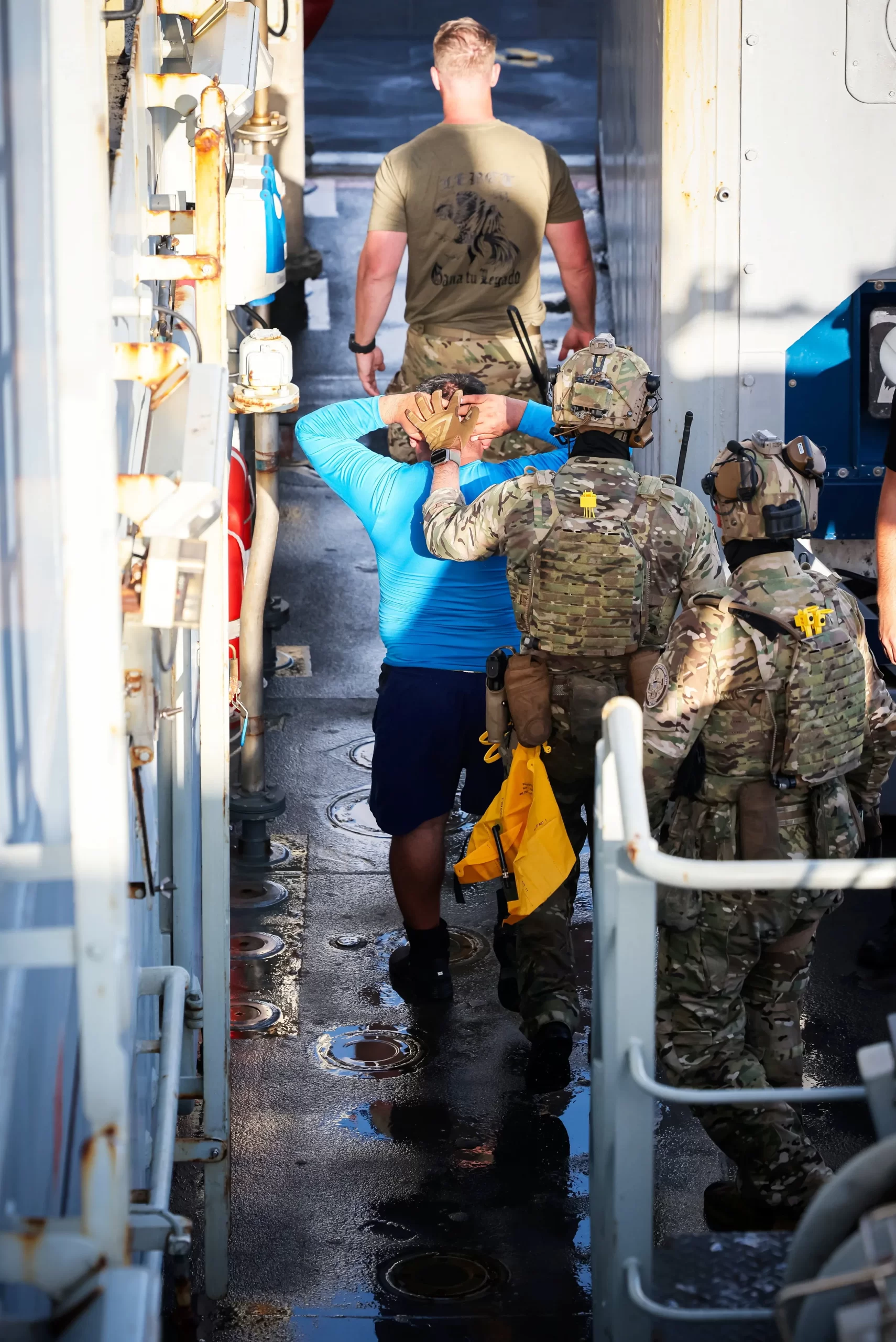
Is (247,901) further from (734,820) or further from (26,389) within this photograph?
(26,389)

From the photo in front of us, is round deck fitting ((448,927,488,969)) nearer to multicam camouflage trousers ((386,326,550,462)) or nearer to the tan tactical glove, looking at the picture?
the tan tactical glove

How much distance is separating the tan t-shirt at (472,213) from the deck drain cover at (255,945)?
2648mm

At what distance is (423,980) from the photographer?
505 cm

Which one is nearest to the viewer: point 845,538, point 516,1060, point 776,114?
point 516,1060

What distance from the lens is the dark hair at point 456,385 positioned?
474cm

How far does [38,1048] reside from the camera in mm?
2307

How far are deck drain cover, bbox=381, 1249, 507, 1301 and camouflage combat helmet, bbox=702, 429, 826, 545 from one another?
175cm

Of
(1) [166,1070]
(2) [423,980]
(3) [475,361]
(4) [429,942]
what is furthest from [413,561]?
(1) [166,1070]

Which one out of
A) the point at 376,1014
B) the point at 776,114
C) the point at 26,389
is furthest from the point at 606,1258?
the point at 776,114

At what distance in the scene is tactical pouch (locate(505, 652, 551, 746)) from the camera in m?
4.46

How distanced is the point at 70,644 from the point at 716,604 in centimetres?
201

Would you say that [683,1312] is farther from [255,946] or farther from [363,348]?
[363,348]

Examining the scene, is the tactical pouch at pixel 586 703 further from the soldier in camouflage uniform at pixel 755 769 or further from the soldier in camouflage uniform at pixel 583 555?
the soldier in camouflage uniform at pixel 755 769

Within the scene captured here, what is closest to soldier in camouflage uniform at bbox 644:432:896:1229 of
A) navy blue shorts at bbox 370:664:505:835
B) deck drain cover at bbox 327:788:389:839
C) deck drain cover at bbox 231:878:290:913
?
navy blue shorts at bbox 370:664:505:835
